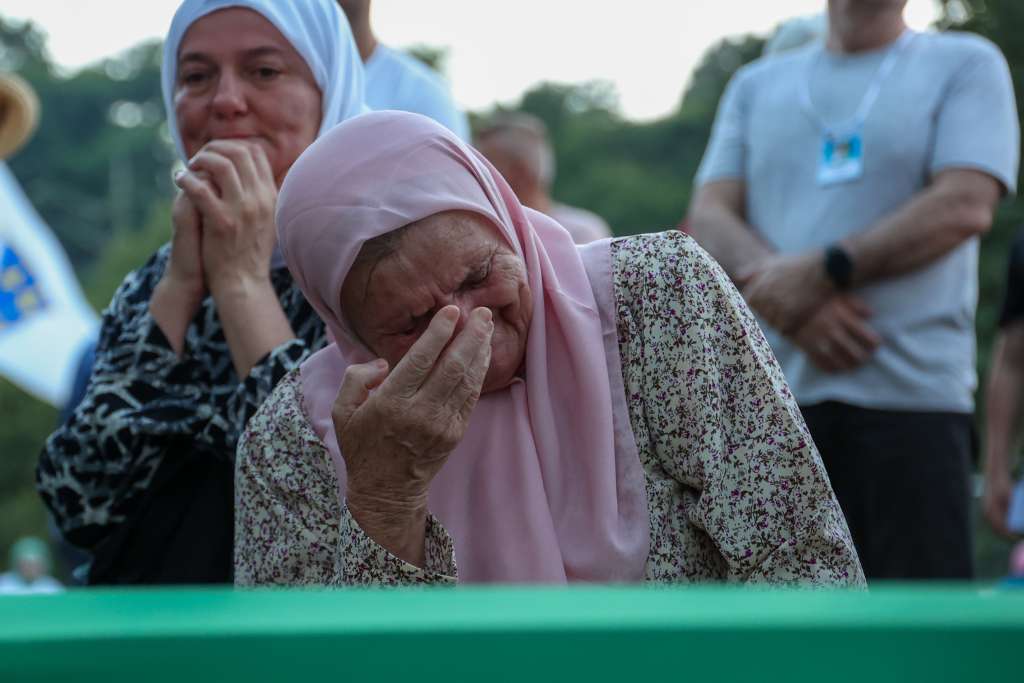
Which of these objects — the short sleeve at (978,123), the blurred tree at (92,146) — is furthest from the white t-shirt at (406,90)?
the blurred tree at (92,146)

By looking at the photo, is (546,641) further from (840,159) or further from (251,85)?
(840,159)

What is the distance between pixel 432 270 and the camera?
84.1 inches

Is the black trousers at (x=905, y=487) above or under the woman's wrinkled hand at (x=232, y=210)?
under

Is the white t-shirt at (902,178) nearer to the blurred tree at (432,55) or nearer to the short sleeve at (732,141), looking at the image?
the short sleeve at (732,141)

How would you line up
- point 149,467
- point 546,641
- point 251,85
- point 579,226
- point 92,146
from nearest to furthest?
point 546,641, point 149,467, point 251,85, point 579,226, point 92,146

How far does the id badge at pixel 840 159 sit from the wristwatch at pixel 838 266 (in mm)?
237

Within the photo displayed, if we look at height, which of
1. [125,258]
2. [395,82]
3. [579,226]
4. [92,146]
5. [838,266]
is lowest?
[92,146]

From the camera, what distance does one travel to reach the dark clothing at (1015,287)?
15.6ft

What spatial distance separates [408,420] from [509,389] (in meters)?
0.32

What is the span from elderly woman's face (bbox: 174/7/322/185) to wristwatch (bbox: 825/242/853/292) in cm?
143

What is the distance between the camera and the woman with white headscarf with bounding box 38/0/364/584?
110 inches

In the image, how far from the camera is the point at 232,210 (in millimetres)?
2875

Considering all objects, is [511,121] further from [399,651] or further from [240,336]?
[399,651]

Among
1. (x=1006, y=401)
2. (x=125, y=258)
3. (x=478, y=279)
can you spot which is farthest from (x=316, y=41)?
(x=125, y=258)
